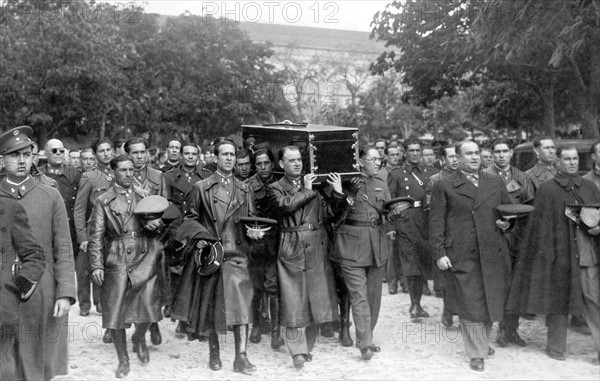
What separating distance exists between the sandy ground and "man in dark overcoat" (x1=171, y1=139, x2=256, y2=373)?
0.36m

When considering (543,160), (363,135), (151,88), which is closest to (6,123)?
(151,88)

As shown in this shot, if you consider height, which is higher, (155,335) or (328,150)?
(328,150)

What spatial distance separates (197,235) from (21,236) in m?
1.81

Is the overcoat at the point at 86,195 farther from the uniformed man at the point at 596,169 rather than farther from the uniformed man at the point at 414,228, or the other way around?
the uniformed man at the point at 596,169

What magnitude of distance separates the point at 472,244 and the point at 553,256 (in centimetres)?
82

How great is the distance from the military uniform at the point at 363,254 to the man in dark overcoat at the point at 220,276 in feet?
3.21

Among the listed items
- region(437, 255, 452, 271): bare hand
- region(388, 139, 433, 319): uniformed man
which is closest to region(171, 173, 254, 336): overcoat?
region(437, 255, 452, 271): bare hand

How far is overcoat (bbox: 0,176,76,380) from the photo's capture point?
13.9ft

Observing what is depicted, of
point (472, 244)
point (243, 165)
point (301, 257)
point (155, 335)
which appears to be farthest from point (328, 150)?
point (155, 335)

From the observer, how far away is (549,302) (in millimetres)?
6008

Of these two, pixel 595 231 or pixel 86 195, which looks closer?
pixel 595 231

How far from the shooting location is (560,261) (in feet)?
19.9

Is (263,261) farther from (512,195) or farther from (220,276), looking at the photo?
(512,195)

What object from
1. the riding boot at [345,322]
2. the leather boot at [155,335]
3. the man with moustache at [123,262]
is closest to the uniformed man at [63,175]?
the leather boot at [155,335]
